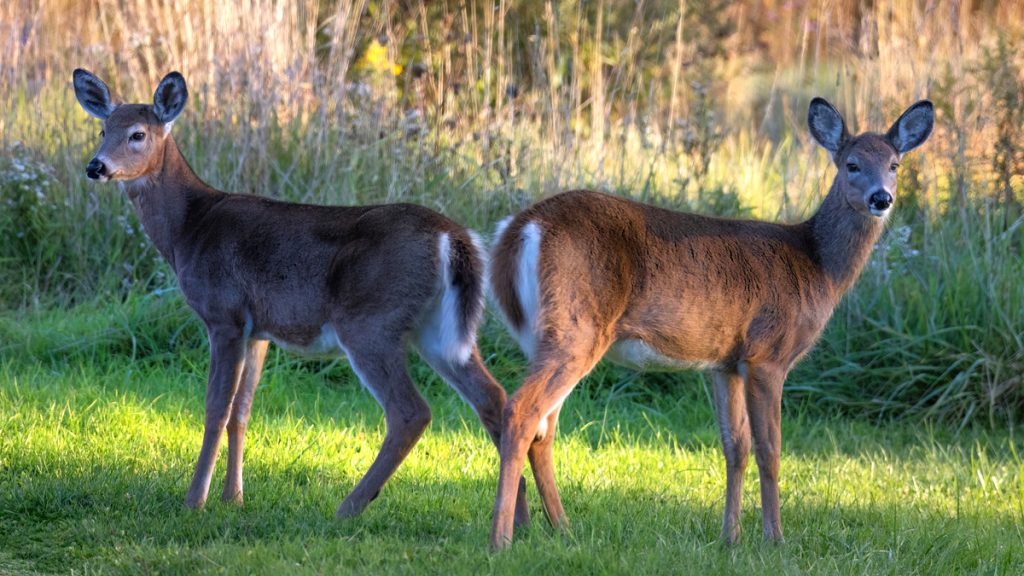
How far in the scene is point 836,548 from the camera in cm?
492

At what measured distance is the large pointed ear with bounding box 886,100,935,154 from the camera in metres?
5.83

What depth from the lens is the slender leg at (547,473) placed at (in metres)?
5.00

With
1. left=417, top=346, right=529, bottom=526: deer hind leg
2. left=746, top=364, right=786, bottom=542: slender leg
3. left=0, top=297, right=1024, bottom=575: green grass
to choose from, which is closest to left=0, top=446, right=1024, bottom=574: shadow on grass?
left=0, top=297, right=1024, bottom=575: green grass

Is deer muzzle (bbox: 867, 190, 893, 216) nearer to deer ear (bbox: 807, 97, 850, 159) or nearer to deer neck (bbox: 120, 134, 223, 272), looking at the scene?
deer ear (bbox: 807, 97, 850, 159)

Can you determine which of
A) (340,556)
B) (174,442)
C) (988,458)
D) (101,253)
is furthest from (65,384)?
(988,458)

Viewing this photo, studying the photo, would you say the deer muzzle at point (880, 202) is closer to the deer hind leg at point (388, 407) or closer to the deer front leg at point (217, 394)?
the deer hind leg at point (388, 407)

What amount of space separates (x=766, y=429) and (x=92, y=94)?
339cm

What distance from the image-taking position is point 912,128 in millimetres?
5895

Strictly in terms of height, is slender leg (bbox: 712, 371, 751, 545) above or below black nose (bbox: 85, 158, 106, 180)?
below

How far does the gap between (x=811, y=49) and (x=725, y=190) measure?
44.5ft

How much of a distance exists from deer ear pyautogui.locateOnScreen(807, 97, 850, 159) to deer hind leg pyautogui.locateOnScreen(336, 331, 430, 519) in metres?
2.17

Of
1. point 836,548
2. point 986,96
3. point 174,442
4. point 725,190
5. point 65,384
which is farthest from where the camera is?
point 725,190

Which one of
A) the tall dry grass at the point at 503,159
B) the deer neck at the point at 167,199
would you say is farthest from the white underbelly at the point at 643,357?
the tall dry grass at the point at 503,159

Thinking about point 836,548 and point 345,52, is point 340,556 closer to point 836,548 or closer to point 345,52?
point 836,548
